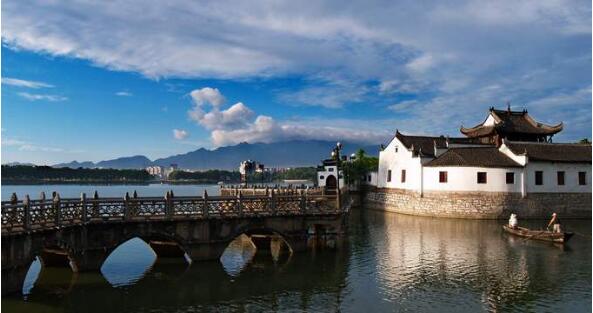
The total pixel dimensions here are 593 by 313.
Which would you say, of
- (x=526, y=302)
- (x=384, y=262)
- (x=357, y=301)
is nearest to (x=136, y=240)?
(x=384, y=262)

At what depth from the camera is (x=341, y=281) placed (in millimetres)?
24297

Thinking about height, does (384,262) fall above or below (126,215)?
below

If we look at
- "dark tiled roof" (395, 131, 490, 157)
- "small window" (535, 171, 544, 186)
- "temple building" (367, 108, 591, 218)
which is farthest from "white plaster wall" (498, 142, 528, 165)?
"dark tiled roof" (395, 131, 490, 157)

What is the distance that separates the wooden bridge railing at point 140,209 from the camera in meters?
20.5

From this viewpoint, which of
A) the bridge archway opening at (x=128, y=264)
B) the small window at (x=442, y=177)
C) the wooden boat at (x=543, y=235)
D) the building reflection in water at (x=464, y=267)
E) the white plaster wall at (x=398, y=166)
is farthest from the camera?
the white plaster wall at (x=398, y=166)

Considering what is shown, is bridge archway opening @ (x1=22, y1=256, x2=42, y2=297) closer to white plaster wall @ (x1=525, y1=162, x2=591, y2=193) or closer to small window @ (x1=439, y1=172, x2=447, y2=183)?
small window @ (x1=439, y1=172, x2=447, y2=183)

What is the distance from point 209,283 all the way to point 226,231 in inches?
→ 182

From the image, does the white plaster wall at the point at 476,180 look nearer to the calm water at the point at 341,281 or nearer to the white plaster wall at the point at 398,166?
the white plaster wall at the point at 398,166

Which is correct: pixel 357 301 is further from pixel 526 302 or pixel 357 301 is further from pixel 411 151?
pixel 411 151

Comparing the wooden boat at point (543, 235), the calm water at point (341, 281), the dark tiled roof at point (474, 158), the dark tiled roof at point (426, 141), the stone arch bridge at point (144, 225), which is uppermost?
the dark tiled roof at point (426, 141)

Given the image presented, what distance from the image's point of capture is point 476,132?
63.2m

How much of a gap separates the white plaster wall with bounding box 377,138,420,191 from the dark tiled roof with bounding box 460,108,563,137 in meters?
11.3

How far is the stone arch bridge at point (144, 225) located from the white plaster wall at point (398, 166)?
25.0 metres

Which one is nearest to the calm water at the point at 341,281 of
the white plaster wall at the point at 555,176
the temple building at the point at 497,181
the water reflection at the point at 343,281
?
the water reflection at the point at 343,281
